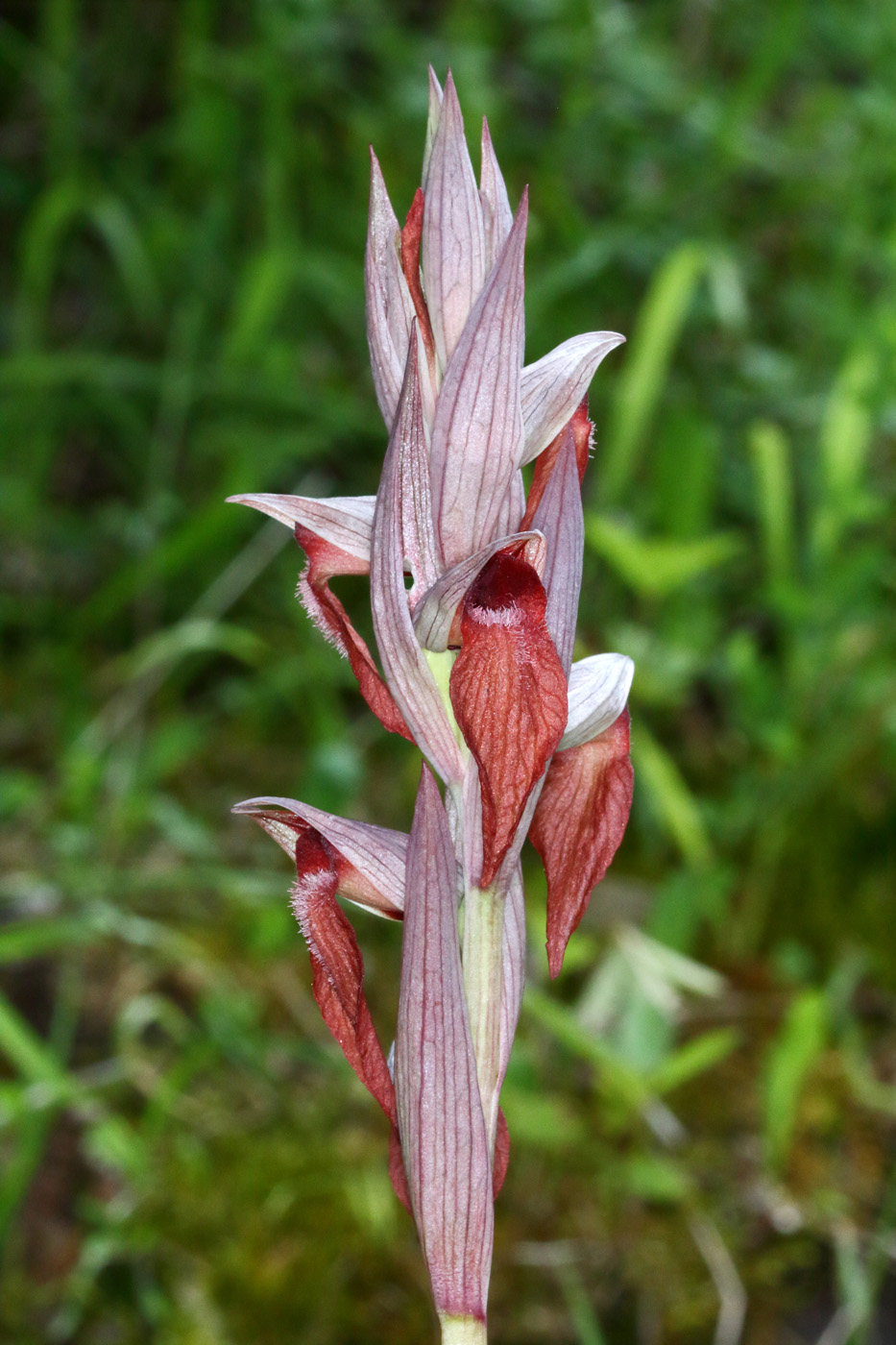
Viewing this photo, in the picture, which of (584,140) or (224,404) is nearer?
(224,404)

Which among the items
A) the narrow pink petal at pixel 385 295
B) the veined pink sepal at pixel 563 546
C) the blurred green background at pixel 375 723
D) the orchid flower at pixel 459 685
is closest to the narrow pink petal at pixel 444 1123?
the orchid flower at pixel 459 685

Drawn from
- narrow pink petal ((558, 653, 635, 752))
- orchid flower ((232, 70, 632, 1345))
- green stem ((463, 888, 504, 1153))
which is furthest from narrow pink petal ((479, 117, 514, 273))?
green stem ((463, 888, 504, 1153))

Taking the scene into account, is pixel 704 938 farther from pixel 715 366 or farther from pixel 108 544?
pixel 108 544

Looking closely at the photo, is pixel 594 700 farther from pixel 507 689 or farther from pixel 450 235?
pixel 450 235

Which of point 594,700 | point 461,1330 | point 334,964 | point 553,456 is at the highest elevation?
point 553,456

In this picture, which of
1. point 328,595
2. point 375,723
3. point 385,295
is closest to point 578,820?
point 328,595

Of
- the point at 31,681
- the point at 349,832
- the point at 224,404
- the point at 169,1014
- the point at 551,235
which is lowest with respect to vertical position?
the point at 169,1014

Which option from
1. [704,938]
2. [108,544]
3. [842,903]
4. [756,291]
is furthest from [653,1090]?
[756,291]
